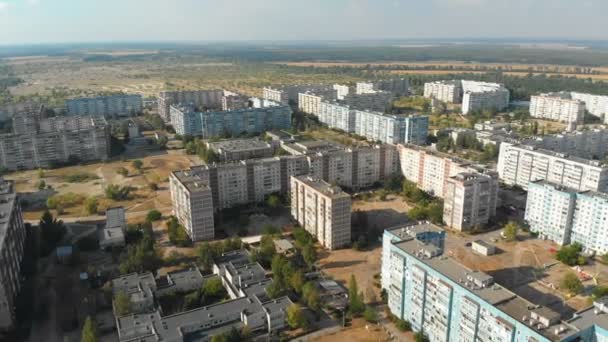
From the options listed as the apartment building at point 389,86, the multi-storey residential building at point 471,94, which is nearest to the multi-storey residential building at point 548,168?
the multi-storey residential building at point 471,94

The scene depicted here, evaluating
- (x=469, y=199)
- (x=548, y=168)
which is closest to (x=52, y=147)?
(x=469, y=199)

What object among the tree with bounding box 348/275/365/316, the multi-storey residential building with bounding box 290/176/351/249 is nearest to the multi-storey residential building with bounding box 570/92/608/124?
the multi-storey residential building with bounding box 290/176/351/249

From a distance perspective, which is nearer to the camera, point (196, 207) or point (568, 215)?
point (568, 215)

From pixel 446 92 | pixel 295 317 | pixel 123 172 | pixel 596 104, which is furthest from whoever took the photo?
pixel 446 92

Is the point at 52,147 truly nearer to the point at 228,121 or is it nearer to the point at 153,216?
the point at 228,121

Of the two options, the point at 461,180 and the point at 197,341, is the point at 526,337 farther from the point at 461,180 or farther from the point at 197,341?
the point at 461,180

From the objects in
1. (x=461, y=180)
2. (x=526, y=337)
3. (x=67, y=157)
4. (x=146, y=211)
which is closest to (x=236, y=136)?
(x=67, y=157)
